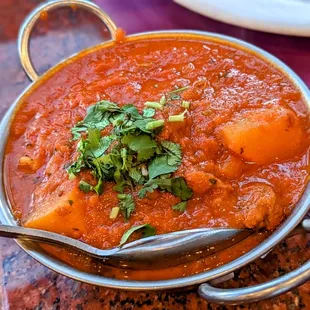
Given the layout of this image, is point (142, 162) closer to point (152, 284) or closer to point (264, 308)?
point (152, 284)

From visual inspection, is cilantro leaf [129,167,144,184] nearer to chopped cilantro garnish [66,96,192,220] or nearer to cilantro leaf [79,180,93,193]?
chopped cilantro garnish [66,96,192,220]

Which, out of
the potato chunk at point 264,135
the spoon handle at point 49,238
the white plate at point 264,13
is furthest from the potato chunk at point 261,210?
the white plate at point 264,13

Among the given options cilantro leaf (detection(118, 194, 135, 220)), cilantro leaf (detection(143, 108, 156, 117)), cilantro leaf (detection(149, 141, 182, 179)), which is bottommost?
cilantro leaf (detection(118, 194, 135, 220))

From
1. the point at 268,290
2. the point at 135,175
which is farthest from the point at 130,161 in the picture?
the point at 268,290

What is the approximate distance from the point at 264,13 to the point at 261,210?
959 millimetres

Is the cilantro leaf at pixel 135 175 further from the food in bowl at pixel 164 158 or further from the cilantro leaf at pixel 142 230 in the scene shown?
the cilantro leaf at pixel 142 230

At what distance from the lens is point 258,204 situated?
1.09m

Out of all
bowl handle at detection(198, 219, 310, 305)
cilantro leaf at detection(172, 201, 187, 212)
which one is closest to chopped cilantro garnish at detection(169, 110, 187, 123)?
cilantro leaf at detection(172, 201, 187, 212)

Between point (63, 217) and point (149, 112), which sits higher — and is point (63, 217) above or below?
below

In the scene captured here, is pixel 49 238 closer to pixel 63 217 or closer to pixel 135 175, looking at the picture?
pixel 63 217

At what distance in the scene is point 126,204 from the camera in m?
1.14

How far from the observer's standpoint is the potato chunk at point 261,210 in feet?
3.54

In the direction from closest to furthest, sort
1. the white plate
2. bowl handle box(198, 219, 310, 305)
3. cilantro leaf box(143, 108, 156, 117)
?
1. bowl handle box(198, 219, 310, 305)
2. cilantro leaf box(143, 108, 156, 117)
3. the white plate

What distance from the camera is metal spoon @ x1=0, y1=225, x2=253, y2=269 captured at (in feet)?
3.44
